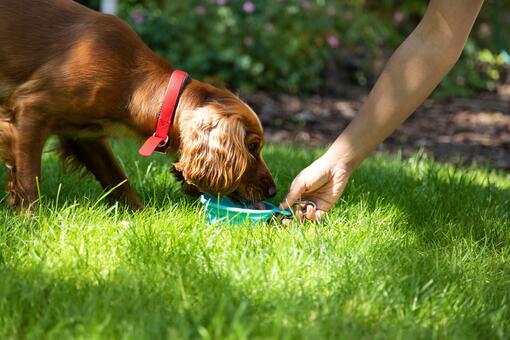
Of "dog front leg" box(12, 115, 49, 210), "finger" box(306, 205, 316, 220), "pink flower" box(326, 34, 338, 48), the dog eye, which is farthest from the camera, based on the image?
"pink flower" box(326, 34, 338, 48)

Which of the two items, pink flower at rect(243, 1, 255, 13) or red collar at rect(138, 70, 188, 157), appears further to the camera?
pink flower at rect(243, 1, 255, 13)

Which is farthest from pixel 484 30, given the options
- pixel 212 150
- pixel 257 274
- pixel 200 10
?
pixel 257 274

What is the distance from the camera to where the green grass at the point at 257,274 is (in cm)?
195

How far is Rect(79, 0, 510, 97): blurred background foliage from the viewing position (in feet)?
28.2

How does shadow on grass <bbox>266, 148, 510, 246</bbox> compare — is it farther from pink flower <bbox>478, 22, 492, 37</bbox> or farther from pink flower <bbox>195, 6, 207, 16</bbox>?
pink flower <bbox>478, 22, 492, 37</bbox>

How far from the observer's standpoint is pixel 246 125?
321cm

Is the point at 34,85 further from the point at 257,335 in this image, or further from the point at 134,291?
the point at 257,335

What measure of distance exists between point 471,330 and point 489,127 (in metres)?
6.32

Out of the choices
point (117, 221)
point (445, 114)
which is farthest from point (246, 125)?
point (445, 114)

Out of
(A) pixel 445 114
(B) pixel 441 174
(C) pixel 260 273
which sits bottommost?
(A) pixel 445 114

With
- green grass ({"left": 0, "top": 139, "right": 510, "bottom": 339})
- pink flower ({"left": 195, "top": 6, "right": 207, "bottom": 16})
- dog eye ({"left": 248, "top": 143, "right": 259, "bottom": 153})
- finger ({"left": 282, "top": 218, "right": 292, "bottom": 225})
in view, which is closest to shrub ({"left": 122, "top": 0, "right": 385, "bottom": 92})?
pink flower ({"left": 195, "top": 6, "right": 207, "bottom": 16})

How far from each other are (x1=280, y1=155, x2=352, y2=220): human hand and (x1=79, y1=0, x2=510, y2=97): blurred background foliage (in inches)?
217

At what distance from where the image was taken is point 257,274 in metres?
2.27

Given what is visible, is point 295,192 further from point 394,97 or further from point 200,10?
point 200,10
